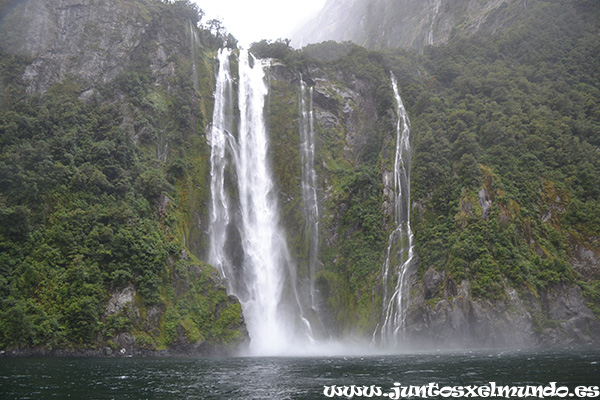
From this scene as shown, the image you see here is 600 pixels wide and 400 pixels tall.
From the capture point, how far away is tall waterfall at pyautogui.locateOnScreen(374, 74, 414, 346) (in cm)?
3684

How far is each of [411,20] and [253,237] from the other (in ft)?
215

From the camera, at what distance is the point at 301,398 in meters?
12.5

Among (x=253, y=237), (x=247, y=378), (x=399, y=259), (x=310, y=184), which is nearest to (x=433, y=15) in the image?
(x=310, y=184)

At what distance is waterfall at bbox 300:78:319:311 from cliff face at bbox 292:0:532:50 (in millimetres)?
31306

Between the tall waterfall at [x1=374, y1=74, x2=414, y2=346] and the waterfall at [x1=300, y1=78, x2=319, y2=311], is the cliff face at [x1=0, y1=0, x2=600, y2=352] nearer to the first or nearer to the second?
the waterfall at [x1=300, y1=78, x2=319, y2=311]

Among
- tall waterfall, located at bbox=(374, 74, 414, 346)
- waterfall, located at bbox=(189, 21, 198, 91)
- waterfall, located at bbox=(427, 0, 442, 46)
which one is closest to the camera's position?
tall waterfall, located at bbox=(374, 74, 414, 346)

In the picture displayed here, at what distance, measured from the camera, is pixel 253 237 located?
4328 centimetres

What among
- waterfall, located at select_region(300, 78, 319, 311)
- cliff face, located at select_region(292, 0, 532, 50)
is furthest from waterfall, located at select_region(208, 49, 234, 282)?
cliff face, located at select_region(292, 0, 532, 50)

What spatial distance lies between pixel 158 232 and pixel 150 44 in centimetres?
2738

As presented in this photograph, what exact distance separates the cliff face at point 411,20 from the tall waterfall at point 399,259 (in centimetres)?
3154

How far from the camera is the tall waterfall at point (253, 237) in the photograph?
39719 mm

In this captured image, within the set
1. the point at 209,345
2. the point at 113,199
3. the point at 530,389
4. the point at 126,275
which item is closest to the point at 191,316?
the point at 209,345

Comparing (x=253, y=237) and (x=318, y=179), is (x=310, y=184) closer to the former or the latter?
(x=318, y=179)

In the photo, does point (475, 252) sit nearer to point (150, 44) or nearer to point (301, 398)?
point (301, 398)
